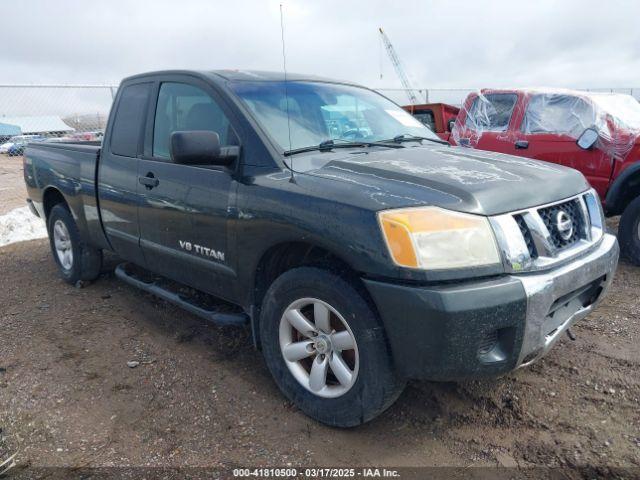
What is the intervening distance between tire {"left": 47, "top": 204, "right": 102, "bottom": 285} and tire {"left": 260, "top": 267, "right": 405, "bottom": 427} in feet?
8.83

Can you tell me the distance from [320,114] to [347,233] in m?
1.29

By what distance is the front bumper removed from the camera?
2.09 meters

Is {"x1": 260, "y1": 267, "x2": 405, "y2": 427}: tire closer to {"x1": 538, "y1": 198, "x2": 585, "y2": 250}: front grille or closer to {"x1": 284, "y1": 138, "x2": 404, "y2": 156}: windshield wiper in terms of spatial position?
{"x1": 284, "y1": 138, "x2": 404, "y2": 156}: windshield wiper

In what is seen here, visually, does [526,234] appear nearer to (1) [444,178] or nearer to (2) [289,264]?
(1) [444,178]

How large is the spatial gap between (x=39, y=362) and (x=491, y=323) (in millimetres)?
2972

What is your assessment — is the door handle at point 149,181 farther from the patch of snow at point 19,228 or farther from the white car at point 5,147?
the white car at point 5,147

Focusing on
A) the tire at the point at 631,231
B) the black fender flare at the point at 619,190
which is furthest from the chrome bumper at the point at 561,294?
the black fender flare at the point at 619,190

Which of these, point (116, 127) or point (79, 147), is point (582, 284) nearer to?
point (116, 127)

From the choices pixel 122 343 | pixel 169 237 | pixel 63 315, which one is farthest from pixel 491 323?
pixel 63 315

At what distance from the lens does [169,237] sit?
133 inches

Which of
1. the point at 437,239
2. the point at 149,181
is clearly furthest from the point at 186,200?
the point at 437,239

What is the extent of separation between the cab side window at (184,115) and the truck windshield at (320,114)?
20 centimetres

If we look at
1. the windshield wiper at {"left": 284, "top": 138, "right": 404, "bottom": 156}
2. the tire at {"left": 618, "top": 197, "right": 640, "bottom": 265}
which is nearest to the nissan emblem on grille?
the windshield wiper at {"left": 284, "top": 138, "right": 404, "bottom": 156}

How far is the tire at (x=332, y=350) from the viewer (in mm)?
2320
